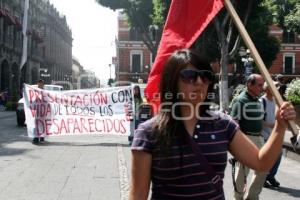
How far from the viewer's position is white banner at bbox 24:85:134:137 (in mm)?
14844

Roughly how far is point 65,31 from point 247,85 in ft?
348

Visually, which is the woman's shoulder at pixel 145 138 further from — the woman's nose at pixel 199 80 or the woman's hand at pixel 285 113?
the woman's hand at pixel 285 113

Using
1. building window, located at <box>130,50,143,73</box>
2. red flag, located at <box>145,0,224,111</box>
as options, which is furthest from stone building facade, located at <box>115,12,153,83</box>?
red flag, located at <box>145,0,224,111</box>

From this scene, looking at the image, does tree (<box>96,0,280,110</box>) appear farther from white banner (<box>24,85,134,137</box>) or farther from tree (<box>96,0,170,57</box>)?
white banner (<box>24,85,134,137</box>)

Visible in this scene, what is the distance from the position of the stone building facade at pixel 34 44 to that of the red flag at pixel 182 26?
141ft

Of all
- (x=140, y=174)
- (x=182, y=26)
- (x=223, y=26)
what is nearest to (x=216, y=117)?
(x=140, y=174)

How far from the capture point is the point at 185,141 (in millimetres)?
2691

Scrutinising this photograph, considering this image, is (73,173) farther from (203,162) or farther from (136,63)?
(136,63)

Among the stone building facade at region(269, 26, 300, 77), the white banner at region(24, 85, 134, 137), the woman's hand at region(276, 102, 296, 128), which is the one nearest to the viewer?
the woman's hand at region(276, 102, 296, 128)

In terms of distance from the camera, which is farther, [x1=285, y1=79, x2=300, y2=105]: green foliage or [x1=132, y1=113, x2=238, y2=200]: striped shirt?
[x1=285, y1=79, x2=300, y2=105]: green foliage

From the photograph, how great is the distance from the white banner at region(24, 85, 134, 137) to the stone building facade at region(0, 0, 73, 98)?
31379 millimetres

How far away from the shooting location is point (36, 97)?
15133mm

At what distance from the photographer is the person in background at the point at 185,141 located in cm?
266

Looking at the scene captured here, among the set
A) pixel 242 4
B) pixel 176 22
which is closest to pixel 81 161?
pixel 176 22
